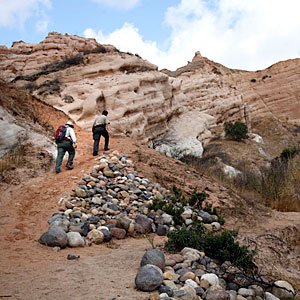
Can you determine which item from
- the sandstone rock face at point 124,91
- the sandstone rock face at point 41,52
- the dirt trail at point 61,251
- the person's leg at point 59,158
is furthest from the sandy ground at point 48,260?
the sandstone rock face at point 41,52

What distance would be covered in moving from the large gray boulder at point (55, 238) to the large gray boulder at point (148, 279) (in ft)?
5.47

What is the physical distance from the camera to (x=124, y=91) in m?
14.2

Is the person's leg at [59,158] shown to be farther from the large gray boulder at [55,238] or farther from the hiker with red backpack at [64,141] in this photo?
the large gray boulder at [55,238]

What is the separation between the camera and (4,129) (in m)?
7.61

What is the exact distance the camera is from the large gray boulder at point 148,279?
2.55 m

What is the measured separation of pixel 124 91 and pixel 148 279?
1230 centimetres

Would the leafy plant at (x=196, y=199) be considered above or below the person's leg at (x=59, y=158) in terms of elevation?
below

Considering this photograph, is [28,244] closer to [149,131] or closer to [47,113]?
[47,113]

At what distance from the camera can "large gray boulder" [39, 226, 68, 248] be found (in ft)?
12.8

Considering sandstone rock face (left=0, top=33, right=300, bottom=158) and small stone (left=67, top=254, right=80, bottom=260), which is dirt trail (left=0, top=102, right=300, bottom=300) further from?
sandstone rock face (left=0, top=33, right=300, bottom=158)

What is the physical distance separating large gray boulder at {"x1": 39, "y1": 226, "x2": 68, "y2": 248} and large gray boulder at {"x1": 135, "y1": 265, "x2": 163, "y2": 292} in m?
1.67

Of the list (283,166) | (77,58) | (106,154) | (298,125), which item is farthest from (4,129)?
(298,125)

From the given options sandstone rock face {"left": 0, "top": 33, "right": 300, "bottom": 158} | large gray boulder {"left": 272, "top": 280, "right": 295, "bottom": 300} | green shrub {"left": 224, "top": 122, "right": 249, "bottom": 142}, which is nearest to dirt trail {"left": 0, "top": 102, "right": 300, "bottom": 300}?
large gray boulder {"left": 272, "top": 280, "right": 295, "bottom": 300}

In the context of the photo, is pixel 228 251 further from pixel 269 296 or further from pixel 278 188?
pixel 278 188
